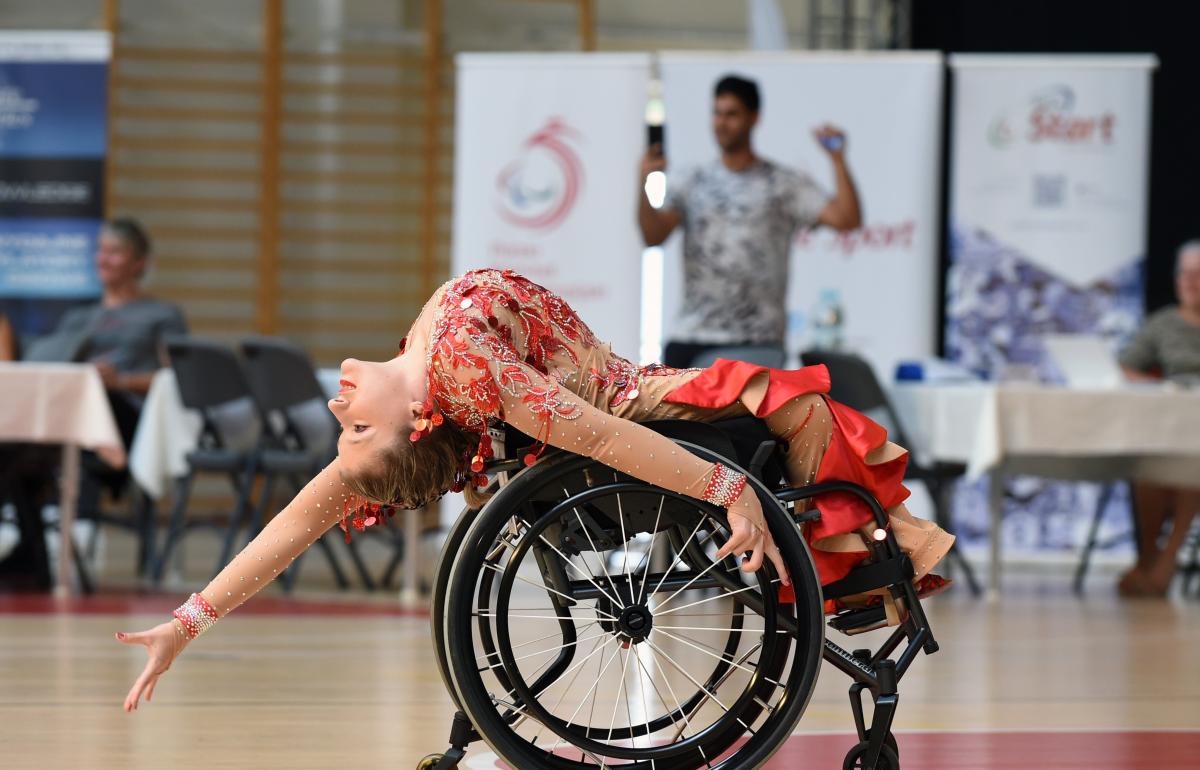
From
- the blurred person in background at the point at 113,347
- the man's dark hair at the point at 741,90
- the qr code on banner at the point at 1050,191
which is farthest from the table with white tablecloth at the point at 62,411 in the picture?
the qr code on banner at the point at 1050,191

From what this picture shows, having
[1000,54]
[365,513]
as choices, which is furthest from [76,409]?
[1000,54]

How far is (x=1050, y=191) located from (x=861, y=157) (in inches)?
33.0

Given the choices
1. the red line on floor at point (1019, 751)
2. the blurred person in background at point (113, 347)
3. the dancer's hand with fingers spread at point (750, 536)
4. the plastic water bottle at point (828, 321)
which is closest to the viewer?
the dancer's hand with fingers spread at point (750, 536)

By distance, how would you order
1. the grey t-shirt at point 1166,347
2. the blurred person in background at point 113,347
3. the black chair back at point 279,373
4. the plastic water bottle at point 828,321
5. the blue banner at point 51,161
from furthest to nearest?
the blue banner at point 51,161 → the plastic water bottle at point 828,321 → the grey t-shirt at point 1166,347 → the blurred person in background at point 113,347 → the black chair back at point 279,373

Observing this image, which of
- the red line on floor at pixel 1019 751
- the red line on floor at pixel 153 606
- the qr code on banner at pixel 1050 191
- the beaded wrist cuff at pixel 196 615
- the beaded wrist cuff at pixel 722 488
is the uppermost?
the qr code on banner at pixel 1050 191

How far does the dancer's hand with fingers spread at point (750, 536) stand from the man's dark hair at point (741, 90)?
3282 mm

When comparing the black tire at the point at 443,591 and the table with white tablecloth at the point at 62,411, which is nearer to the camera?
the black tire at the point at 443,591

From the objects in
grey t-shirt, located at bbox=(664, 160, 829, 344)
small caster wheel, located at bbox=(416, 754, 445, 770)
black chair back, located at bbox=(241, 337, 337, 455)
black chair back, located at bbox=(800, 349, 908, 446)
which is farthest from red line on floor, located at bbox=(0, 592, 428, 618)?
small caster wheel, located at bbox=(416, 754, 445, 770)

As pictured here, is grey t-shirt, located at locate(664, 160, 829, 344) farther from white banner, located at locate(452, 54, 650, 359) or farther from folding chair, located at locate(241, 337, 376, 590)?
folding chair, located at locate(241, 337, 376, 590)

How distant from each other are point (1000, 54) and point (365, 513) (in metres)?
5.85

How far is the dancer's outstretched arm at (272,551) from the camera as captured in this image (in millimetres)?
1791

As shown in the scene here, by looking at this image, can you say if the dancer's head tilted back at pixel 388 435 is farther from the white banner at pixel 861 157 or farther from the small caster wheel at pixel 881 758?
the white banner at pixel 861 157

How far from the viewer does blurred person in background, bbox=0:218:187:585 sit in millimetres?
4930

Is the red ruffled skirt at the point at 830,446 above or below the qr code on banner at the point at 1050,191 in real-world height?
below
